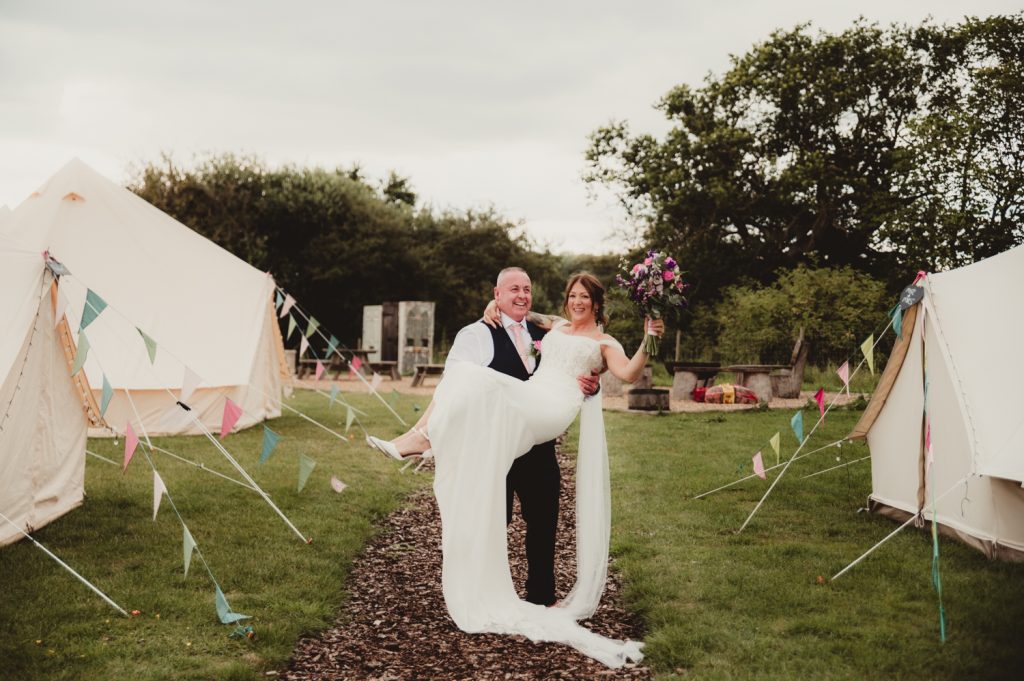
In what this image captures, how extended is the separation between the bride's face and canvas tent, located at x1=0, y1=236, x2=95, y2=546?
3.81 m

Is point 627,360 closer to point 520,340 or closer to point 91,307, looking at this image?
point 520,340

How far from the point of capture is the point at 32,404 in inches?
214

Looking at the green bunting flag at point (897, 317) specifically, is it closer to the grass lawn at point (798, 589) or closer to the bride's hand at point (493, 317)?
the grass lawn at point (798, 589)

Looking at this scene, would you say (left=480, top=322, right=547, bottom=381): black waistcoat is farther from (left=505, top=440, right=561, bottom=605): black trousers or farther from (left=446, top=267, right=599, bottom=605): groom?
(left=505, top=440, right=561, bottom=605): black trousers

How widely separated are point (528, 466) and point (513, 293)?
98 cm

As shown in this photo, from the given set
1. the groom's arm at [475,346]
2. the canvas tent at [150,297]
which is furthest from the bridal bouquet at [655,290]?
the canvas tent at [150,297]

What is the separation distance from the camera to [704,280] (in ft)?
81.1

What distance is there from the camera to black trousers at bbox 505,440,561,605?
13.8 feet

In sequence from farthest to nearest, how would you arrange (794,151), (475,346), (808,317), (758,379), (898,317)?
(794,151) → (808,317) → (758,379) → (898,317) → (475,346)

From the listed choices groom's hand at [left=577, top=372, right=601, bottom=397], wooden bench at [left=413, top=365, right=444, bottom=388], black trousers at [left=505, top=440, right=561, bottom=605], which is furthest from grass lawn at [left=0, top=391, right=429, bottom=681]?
wooden bench at [left=413, top=365, right=444, bottom=388]

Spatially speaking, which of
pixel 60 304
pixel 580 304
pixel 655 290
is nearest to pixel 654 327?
pixel 655 290

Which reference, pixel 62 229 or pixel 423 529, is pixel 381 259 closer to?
pixel 62 229

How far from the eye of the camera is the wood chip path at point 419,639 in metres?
3.47

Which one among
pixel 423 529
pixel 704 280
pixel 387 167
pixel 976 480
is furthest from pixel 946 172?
pixel 387 167
